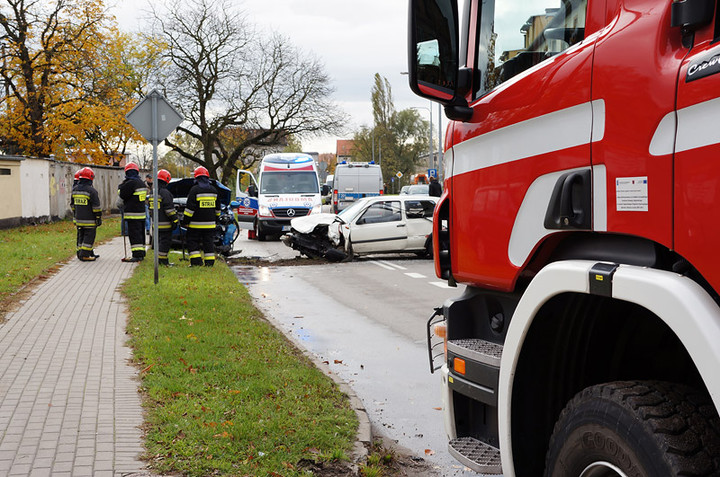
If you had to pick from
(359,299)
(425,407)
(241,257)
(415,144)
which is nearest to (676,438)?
(425,407)

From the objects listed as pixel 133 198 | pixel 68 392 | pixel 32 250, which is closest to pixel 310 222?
pixel 133 198

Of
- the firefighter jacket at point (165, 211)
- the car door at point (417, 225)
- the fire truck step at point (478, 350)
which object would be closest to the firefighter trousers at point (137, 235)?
the firefighter jacket at point (165, 211)

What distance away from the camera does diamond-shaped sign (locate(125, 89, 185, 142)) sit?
11.2 metres

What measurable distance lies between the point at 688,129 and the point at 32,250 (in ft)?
57.4

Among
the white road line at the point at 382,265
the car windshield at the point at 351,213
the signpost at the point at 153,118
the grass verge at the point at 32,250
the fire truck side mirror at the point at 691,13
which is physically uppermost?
the signpost at the point at 153,118

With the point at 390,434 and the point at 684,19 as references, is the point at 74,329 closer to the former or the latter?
the point at 390,434

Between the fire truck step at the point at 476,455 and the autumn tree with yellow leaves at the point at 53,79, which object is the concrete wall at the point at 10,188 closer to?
the autumn tree with yellow leaves at the point at 53,79

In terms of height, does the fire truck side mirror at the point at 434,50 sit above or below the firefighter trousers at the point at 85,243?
above

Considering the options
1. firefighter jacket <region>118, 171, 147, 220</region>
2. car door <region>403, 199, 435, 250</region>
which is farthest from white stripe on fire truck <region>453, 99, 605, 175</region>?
car door <region>403, 199, 435, 250</region>

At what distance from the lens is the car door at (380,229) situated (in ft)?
56.9

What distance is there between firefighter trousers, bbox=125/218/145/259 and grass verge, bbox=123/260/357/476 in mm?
6338

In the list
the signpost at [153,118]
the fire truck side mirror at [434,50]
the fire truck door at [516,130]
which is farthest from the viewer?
the signpost at [153,118]

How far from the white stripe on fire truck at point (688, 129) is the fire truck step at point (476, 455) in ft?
5.18

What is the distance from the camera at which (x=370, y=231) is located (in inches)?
683
